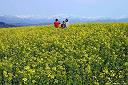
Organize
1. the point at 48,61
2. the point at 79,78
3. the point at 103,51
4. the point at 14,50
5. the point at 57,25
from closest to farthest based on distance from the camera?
the point at 79,78, the point at 48,61, the point at 103,51, the point at 14,50, the point at 57,25

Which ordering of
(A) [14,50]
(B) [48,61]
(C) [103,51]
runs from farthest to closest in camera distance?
(A) [14,50] → (C) [103,51] → (B) [48,61]

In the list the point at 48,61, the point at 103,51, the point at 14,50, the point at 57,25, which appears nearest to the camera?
the point at 48,61

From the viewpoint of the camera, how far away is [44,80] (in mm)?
13445

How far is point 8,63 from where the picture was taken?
1686cm

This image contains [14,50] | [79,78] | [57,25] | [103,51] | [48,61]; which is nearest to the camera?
[79,78]

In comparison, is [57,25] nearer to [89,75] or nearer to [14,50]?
[14,50]

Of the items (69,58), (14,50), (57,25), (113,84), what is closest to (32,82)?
(113,84)

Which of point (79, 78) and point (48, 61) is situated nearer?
point (79, 78)

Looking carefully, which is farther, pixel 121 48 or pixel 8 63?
pixel 121 48

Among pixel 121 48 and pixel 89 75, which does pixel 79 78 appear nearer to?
pixel 89 75

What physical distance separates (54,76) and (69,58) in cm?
337

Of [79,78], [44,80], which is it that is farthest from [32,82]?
[79,78]

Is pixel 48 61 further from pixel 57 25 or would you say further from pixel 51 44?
pixel 57 25

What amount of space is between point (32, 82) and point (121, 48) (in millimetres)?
7097
